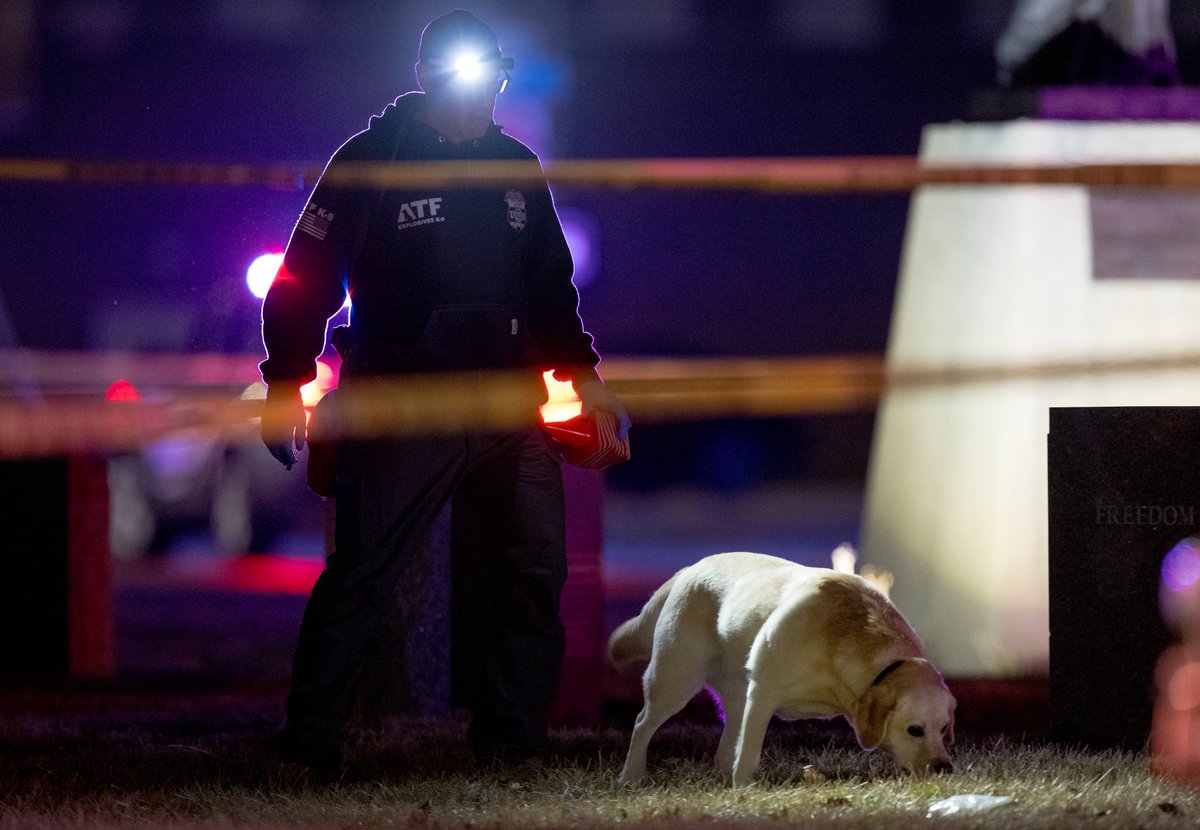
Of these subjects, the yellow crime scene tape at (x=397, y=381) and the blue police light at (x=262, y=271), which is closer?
the yellow crime scene tape at (x=397, y=381)

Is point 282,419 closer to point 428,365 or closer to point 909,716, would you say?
point 428,365

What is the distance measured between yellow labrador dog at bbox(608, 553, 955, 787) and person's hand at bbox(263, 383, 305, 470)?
45.1 inches

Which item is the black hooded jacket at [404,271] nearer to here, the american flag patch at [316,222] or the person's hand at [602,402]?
the american flag patch at [316,222]

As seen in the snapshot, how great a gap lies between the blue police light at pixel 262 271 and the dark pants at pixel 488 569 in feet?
5.71

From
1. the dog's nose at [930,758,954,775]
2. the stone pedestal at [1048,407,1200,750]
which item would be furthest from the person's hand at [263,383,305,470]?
the stone pedestal at [1048,407,1200,750]

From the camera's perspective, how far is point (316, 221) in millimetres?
3752

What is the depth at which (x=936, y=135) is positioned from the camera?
697 centimetres

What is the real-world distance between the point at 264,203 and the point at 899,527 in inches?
148

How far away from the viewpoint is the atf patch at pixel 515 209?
3.91m

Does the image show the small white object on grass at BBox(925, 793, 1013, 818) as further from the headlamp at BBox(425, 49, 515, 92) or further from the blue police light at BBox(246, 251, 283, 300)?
the blue police light at BBox(246, 251, 283, 300)

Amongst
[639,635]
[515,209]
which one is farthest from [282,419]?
[639,635]

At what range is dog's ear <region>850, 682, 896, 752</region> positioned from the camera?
132 inches

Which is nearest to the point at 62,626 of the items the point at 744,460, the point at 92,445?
the point at 92,445

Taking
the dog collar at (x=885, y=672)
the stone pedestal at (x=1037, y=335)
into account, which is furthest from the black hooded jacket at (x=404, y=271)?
the stone pedestal at (x=1037, y=335)
